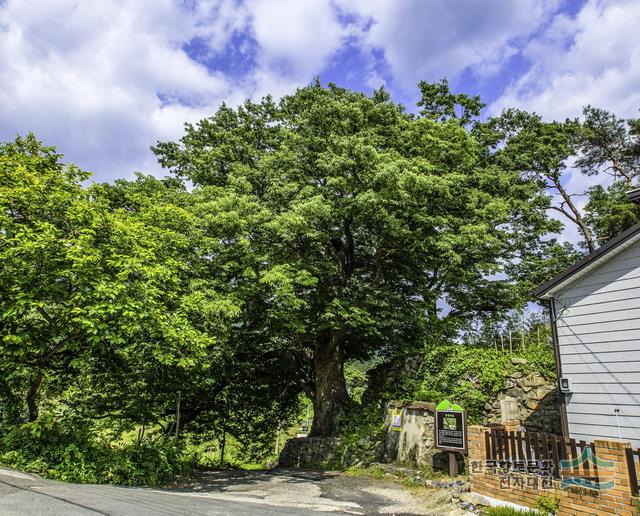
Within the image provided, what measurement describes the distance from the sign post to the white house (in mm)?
2134

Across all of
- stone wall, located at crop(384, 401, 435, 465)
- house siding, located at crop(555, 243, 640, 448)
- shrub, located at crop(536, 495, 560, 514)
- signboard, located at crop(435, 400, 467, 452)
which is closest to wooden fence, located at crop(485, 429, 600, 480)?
shrub, located at crop(536, 495, 560, 514)

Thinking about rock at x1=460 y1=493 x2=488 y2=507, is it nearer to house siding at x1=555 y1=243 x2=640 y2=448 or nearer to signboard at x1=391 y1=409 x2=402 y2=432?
house siding at x1=555 y1=243 x2=640 y2=448

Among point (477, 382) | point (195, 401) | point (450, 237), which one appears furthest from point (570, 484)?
point (195, 401)

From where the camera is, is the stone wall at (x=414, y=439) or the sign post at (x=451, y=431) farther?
the stone wall at (x=414, y=439)

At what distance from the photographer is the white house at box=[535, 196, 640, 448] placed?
8.20m

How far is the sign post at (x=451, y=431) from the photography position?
10013 millimetres

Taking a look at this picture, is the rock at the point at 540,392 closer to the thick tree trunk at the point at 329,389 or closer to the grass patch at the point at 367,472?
the grass patch at the point at 367,472

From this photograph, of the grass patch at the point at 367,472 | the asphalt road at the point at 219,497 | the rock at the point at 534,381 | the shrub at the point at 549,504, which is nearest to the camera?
the asphalt road at the point at 219,497

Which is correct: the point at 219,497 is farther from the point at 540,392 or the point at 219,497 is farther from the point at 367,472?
the point at 540,392

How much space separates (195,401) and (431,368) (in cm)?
1027

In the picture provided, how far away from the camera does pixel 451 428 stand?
33.9 feet

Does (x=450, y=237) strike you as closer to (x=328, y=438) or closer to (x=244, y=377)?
(x=328, y=438)

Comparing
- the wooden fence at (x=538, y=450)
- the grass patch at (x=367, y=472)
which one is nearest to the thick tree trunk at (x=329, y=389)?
the grass patch at (x=367, y=472)

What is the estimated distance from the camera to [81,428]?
36.1 ft
